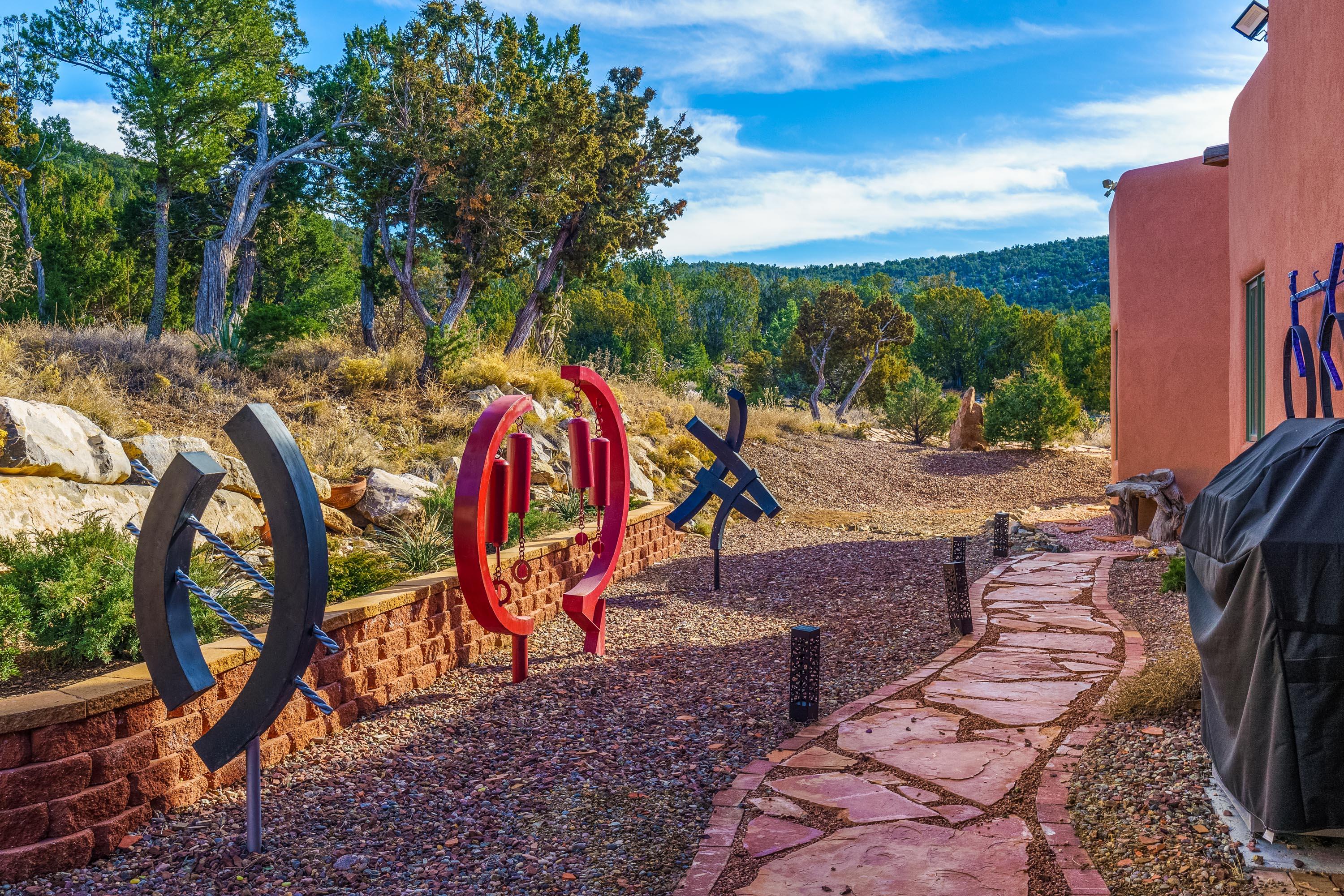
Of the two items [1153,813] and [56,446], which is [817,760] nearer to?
[1153,813]

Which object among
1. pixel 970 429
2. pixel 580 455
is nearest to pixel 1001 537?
pixel 580 455

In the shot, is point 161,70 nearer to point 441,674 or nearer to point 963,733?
point 441,674

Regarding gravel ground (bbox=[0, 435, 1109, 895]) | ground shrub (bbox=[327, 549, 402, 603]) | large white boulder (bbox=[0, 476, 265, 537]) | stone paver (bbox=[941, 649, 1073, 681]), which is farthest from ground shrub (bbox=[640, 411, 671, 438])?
stone paver (bbox=[941, 649, 1073, 681])

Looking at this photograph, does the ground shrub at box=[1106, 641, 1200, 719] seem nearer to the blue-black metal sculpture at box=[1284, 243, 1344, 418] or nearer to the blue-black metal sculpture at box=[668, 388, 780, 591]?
the blue-black metal sculpture at box=[1284, 243, 1344, 418]

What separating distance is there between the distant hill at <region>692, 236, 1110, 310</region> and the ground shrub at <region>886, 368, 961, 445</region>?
31.3m

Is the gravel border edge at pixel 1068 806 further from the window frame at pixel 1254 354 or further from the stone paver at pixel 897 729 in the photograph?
the window frame at pixel 1254 354

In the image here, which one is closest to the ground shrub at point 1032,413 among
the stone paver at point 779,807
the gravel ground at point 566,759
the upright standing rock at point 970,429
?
the upright standing rock at point 970,429

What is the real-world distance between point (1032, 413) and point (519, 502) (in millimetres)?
16049

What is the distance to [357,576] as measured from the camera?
207 inches

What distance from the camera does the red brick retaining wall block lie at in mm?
2867

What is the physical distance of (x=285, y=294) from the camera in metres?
22.3

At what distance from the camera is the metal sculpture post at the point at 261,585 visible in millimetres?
3076

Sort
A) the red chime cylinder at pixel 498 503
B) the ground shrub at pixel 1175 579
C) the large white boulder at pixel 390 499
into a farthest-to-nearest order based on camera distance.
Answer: the large white boulder at pixel 390 499
the ground shrub at pixel 1175 579
the red chime cylinder at pixel 498 503

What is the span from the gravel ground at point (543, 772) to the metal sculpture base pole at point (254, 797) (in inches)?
2.8
